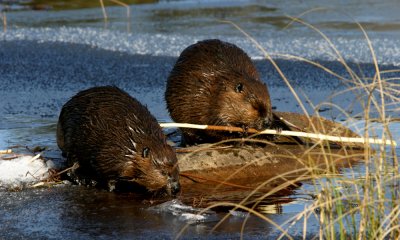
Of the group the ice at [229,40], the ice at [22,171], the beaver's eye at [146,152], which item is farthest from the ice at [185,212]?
the ice at [229,40]

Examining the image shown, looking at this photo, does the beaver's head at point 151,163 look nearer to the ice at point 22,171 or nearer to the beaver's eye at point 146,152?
the beaver's eye at point 146,152

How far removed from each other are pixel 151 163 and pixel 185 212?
44cm

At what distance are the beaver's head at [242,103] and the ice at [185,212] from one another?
1145mm

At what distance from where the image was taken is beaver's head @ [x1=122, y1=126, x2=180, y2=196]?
486 centimetres

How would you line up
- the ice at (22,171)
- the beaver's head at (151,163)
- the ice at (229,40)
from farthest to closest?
1. the ice at (229,40)
2. the ice at (22,171)
3. the beaver's head at (151,163)

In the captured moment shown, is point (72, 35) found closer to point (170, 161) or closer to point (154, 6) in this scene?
point (154, 6)

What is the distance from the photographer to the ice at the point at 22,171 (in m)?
5.18

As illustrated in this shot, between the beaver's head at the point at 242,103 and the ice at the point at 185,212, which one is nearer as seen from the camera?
the ice at the point at 185,212

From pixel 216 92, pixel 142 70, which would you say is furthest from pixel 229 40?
pixel 216 92

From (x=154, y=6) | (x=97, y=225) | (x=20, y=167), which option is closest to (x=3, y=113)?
(x=20, y=167)

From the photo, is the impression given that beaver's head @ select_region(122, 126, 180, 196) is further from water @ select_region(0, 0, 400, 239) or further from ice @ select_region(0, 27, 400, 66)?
ice @ select_region(0, 27, 400, 66)

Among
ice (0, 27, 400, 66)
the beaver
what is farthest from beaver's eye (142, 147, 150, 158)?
ice (0, 27, 400, 66)

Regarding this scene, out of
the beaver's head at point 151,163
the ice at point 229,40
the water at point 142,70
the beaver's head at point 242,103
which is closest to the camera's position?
the water at point 142,70

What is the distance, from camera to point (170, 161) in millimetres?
4891
